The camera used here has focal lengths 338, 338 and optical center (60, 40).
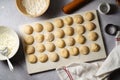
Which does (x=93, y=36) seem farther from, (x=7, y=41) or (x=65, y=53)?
(x=7, y=41)

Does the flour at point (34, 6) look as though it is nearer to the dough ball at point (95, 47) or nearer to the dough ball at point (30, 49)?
the dough ball at point (30, 49)

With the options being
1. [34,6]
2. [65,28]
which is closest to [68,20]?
[65,28]

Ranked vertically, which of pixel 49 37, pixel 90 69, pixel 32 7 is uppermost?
pixel 32 7

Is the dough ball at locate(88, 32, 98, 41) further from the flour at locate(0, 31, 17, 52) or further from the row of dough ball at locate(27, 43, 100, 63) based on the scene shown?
the flour at locate(0, 31, 17, 52)

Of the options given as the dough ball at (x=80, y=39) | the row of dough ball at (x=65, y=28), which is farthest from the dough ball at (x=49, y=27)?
the dough ball at (x=80, y=39)

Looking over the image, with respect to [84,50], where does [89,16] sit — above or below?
above

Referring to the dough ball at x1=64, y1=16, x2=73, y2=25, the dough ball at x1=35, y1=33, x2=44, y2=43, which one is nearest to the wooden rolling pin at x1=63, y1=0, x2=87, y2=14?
the dough ball at x1=64, y1=16, x2=73, y2=25

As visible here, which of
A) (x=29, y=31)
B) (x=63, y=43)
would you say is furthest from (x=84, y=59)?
(x=29, y=31)

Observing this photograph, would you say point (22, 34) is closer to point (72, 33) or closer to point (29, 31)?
point (29, 31)
